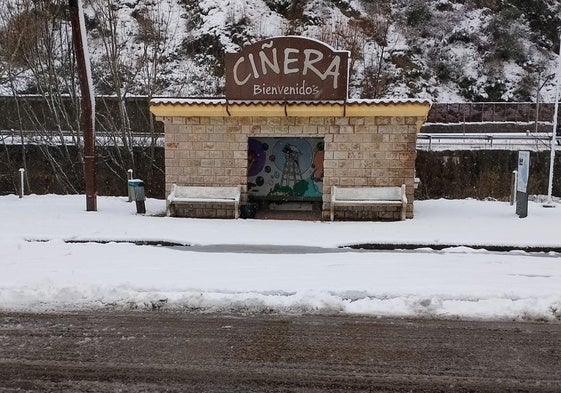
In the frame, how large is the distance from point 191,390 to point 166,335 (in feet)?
4.18

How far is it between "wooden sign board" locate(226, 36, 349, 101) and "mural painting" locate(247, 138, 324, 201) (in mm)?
2575

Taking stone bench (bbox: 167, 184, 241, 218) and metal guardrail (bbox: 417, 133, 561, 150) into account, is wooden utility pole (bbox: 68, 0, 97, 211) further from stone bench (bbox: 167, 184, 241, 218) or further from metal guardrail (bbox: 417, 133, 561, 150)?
metal guardrail (bbox: 417, 133, 561, 150)

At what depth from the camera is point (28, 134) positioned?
27.2m

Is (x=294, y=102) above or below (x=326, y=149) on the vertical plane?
above

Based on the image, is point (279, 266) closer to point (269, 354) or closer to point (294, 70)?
point (269, 354)

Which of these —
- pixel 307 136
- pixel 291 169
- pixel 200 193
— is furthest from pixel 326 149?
pixel 200 193

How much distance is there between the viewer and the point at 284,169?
1488 centimetres

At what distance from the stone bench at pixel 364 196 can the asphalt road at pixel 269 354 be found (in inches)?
263

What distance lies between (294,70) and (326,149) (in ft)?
6.73

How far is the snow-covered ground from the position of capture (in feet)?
19.4

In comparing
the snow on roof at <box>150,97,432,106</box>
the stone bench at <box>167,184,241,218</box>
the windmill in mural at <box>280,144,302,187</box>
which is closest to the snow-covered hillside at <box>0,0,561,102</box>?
the windmill in mural at <box>280,144,302,187</box>

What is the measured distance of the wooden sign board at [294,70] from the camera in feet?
39.9

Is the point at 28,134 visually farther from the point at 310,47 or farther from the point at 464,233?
the point at 464,233

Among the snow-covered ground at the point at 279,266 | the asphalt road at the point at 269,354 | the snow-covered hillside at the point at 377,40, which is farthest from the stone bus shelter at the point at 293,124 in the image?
the snow-covered hillside at the point at 377,40
